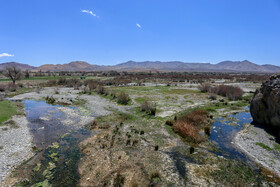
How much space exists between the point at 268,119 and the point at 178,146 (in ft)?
40.0

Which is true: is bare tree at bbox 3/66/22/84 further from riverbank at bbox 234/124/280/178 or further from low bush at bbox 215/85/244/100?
riverbank at bbox 234/124/280/178

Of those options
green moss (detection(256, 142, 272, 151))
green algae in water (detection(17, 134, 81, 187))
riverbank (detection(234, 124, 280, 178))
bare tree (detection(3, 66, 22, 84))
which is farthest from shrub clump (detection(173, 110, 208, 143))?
bare tree (detection(3, 66, 22, 84))

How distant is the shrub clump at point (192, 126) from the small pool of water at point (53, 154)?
395 inches

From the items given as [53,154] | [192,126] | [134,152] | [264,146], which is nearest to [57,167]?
[53,154]

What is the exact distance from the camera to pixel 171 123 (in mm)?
19797

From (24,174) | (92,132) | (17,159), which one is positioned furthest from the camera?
(92,132)

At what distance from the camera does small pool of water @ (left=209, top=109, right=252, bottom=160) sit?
43.9ft

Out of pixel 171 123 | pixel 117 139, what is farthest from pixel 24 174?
pixel 171 123

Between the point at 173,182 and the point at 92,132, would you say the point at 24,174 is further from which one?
the point at 173,182

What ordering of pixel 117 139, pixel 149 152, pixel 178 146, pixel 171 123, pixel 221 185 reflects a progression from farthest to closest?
pixel 171 123
pixel 117 139
pixel 178 146
pixel 149 152
pixel 221 185

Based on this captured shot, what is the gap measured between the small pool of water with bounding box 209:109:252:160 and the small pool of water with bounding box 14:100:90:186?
1183cm

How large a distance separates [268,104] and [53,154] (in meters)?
22.9

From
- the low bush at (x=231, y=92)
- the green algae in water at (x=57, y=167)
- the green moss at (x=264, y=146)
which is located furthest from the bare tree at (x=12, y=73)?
the green moss at (x=264, y=146)

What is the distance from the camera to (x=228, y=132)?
17859 mm
